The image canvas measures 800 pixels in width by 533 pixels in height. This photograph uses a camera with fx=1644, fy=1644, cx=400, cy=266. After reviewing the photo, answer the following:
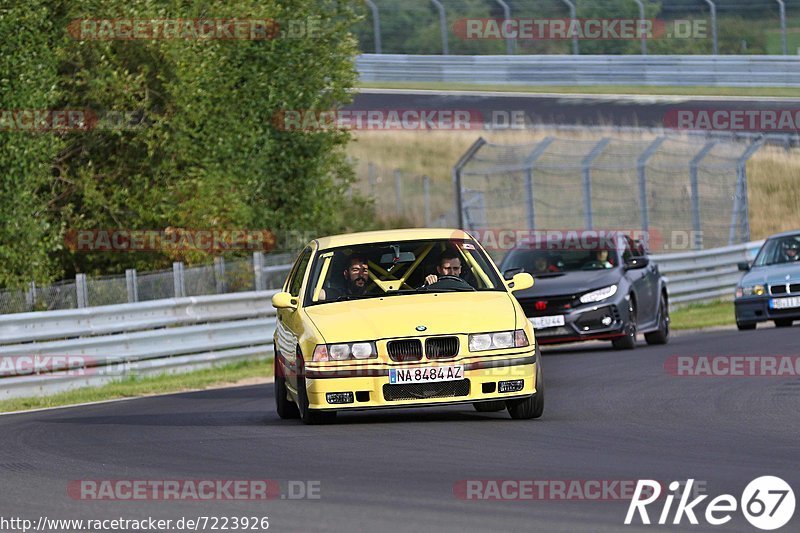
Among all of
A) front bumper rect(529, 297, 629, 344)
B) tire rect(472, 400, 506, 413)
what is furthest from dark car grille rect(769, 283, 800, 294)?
tire rect(472, 400, 506, 413)

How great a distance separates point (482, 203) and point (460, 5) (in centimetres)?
999

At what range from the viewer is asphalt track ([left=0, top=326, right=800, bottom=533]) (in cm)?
779

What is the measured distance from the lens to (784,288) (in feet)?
75.5

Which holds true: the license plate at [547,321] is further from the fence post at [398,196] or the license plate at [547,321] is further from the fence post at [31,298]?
the fence post at [398,196]

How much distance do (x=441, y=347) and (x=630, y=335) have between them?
9.35 m

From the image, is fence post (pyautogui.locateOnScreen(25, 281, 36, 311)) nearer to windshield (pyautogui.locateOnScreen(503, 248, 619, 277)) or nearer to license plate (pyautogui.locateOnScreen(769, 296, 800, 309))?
windshield (pyautogui.locateOnScreen(503, 248, 619, 277))

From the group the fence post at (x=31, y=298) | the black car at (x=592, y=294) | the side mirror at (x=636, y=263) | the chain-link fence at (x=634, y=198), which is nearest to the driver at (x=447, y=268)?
the black car at (x=592, y=294)

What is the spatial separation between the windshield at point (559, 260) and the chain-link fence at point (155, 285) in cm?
457

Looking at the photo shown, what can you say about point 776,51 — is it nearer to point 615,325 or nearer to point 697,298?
point 697,298

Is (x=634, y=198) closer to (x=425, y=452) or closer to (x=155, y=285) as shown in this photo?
(x=155, y=285)

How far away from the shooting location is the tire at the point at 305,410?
12008mm

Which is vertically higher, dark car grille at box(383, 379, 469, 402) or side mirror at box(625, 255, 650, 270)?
dark car grille at box(383, 379, 469, 402)

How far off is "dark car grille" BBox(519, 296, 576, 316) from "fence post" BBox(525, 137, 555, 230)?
38.4 feet

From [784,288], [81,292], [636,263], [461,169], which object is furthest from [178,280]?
[461,169]
